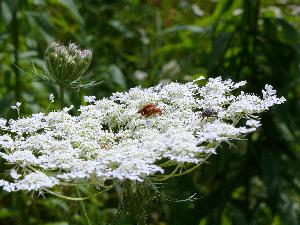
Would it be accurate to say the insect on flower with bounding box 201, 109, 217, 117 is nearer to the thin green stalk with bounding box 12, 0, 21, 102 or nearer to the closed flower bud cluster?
the closed flower bud cluster

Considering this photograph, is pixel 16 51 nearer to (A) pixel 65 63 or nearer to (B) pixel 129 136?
(A) pixel 65 63

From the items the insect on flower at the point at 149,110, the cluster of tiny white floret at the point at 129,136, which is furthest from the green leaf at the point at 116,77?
the insect on flower at the point at 149,110

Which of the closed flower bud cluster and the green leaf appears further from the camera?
the green leaf

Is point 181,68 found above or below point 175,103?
above

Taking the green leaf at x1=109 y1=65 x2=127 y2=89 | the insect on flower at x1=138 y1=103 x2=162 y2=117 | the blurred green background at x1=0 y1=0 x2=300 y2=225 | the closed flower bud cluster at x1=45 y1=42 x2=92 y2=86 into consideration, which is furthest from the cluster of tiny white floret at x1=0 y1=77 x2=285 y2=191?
the green leaf at x1=109 y1=65 x2=127 y2=89

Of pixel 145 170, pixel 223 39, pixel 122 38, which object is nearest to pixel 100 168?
pixel 145 170

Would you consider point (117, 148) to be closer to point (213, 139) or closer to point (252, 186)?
point (213, 139)

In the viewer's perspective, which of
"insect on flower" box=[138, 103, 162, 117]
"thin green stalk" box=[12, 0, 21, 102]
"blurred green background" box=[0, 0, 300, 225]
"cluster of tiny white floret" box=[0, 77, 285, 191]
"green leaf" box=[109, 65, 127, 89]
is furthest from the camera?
"green leaf" box=[109, 65, 127, 89]

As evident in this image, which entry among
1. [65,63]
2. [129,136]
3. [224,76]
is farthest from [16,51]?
[129,136]
